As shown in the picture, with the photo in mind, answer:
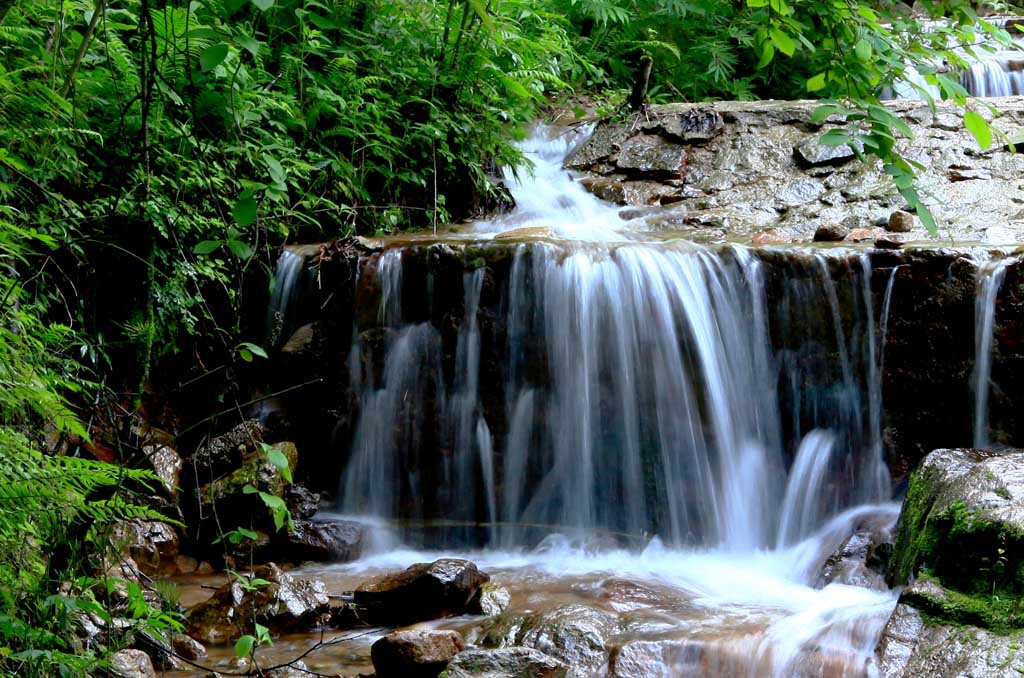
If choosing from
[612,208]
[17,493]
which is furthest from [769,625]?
[612,208]

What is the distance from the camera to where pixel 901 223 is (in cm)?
730

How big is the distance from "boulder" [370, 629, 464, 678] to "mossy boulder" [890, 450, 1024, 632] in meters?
1.95

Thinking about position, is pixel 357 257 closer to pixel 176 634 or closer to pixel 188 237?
pixel 188 237

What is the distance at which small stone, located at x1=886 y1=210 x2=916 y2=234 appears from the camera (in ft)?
24.0

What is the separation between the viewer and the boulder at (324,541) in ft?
18.7

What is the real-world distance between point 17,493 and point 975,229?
7116 millimetres

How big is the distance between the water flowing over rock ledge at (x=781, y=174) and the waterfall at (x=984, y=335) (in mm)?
1363

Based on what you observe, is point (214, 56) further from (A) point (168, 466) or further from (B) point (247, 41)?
(A) point (168, 466)

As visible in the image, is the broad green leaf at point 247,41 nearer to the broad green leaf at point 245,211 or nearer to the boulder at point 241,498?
the broad green leaf at point 245,211

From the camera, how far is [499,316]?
A: 20.8ft

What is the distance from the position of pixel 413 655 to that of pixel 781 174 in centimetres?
677

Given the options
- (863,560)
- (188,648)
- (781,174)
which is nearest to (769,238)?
(781,174)

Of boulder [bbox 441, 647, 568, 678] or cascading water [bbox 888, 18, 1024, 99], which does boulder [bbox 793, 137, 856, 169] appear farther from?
boulder [bbox 441, 647, 568, 678]

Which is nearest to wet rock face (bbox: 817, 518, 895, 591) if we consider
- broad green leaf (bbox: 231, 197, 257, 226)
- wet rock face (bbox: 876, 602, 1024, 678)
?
wet rock face (bbox: 876, 602, 1024, 678)
